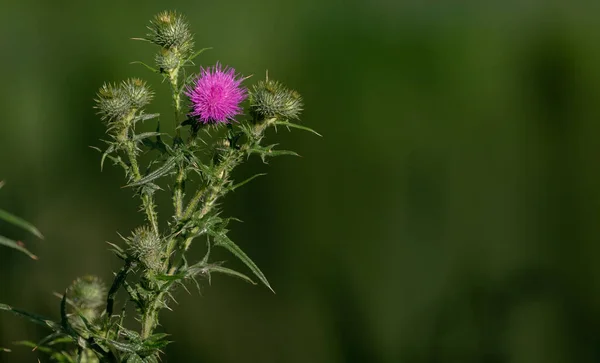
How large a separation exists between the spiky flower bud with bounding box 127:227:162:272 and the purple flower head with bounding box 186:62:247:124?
222 millimetres

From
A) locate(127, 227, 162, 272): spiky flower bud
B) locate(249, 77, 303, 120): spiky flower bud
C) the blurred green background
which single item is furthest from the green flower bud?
the blurred green background

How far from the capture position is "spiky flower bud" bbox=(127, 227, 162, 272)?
1.22 metres

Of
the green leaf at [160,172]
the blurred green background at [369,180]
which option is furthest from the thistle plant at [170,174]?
the blurred green background at [369,180]

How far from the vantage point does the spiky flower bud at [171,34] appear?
1432 mm

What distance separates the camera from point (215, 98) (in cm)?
132

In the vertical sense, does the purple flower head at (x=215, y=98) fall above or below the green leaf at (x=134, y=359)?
above

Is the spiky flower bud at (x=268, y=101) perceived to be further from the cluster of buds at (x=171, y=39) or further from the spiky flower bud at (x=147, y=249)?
the spiky flower bud at (x=147, y=249)

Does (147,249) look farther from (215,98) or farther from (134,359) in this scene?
(215,98)

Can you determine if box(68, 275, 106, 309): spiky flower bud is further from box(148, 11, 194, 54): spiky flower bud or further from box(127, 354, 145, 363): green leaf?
box(148, 11, 194, 54): spiky flower bud

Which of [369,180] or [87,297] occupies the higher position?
[369,180]

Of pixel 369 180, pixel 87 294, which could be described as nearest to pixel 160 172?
pixel 87 294

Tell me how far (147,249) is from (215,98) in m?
0.28

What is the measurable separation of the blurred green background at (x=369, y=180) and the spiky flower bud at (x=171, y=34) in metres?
1.73

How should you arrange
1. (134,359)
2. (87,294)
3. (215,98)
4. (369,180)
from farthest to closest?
(369,180), (87,294), (215,98), (134,359)
